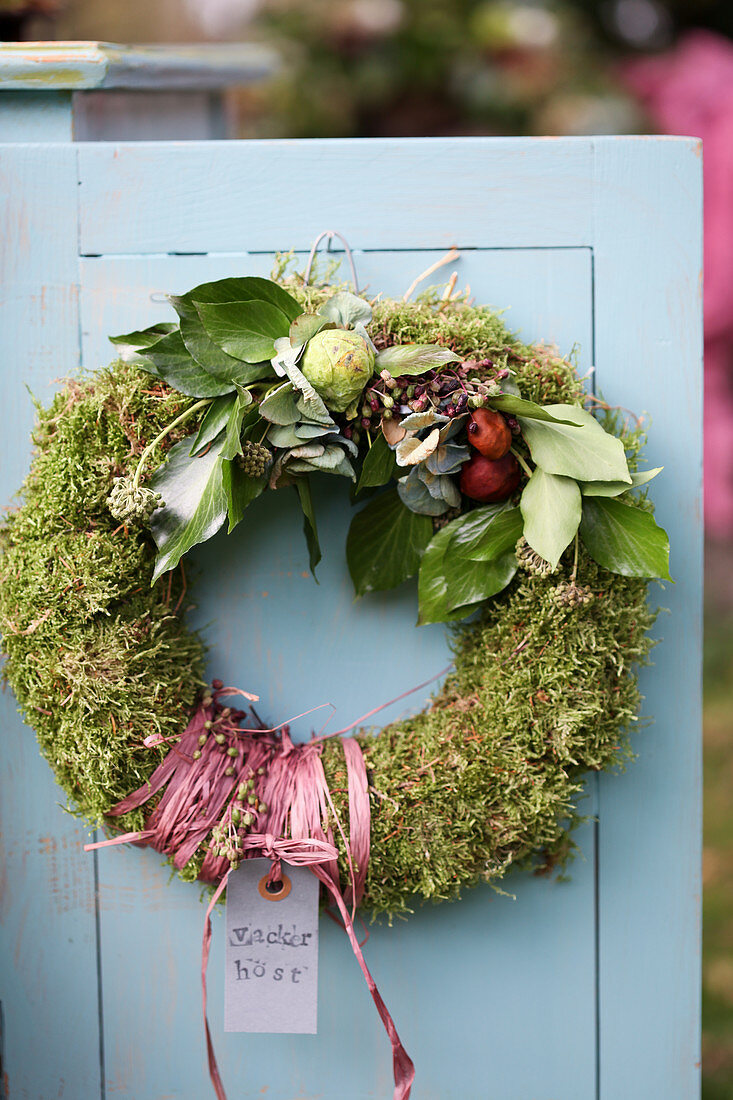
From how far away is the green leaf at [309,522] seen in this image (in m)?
0.84

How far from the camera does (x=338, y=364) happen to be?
749mm

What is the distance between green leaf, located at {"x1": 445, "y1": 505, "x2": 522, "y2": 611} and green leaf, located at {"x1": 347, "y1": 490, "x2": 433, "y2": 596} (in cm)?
5

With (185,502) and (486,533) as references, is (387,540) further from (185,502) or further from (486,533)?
(185,502)

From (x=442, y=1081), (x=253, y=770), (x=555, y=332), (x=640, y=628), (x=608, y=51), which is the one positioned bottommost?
(x=442, y=1081)

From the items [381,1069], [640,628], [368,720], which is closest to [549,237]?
[640,628]

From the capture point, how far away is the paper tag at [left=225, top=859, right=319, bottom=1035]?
0.85 m

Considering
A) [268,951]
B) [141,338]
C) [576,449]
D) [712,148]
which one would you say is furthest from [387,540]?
[712,148]

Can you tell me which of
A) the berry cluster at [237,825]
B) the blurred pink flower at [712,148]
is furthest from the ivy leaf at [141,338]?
the blurred pink flower at [712,148]

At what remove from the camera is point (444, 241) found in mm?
905

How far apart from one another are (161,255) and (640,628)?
63cm

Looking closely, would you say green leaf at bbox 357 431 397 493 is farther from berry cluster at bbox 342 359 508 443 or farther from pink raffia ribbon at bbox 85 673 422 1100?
pink raffia ribbon at bbox 85 673 422 1100

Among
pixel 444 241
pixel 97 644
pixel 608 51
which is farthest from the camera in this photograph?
pixel 608 51

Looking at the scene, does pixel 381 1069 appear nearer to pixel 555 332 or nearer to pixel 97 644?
pixel 97 644

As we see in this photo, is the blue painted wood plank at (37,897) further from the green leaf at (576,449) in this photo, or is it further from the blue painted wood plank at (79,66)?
the green leaf at (576,449)
